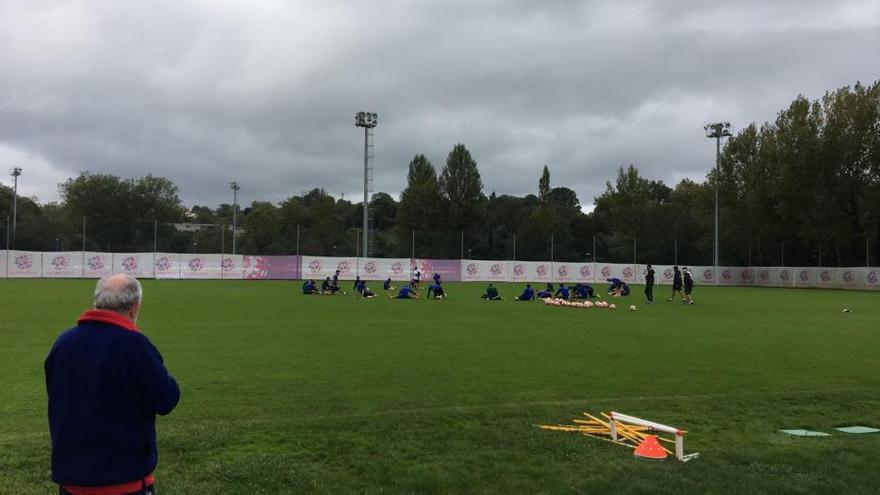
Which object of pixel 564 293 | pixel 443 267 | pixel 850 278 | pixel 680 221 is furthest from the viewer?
pixel 680 221

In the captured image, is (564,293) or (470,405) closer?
(470,405)

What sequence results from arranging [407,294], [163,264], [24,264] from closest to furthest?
[407,294], [24,264], [163,264]

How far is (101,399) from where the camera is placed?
295cm

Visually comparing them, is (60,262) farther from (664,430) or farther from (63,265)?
(664,430)

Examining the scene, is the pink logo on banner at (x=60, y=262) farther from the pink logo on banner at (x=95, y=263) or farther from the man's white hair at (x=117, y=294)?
the man's white hair at (x=117, y=294)

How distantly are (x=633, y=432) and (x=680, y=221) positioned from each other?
70.6 meters

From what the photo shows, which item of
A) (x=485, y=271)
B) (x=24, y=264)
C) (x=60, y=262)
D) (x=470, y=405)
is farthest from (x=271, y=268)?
(x=470, y=405)

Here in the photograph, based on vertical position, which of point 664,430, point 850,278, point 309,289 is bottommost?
point 664,430

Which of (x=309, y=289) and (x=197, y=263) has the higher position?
(x=197, y=263)

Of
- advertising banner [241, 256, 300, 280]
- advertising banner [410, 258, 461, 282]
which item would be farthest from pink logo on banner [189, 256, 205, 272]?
advertising banner [410, 258, 461, 282]

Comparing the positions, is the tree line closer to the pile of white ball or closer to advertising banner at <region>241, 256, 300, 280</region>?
advertising banner at <region>241, 256, 300, 280</region>

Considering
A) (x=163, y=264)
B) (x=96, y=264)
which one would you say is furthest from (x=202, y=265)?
(x=96, y=264)

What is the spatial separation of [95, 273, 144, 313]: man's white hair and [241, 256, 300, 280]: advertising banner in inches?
1722

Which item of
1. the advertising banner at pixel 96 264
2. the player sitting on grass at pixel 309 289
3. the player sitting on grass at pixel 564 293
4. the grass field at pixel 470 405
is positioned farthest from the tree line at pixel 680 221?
the grass field at pixel 470 405
